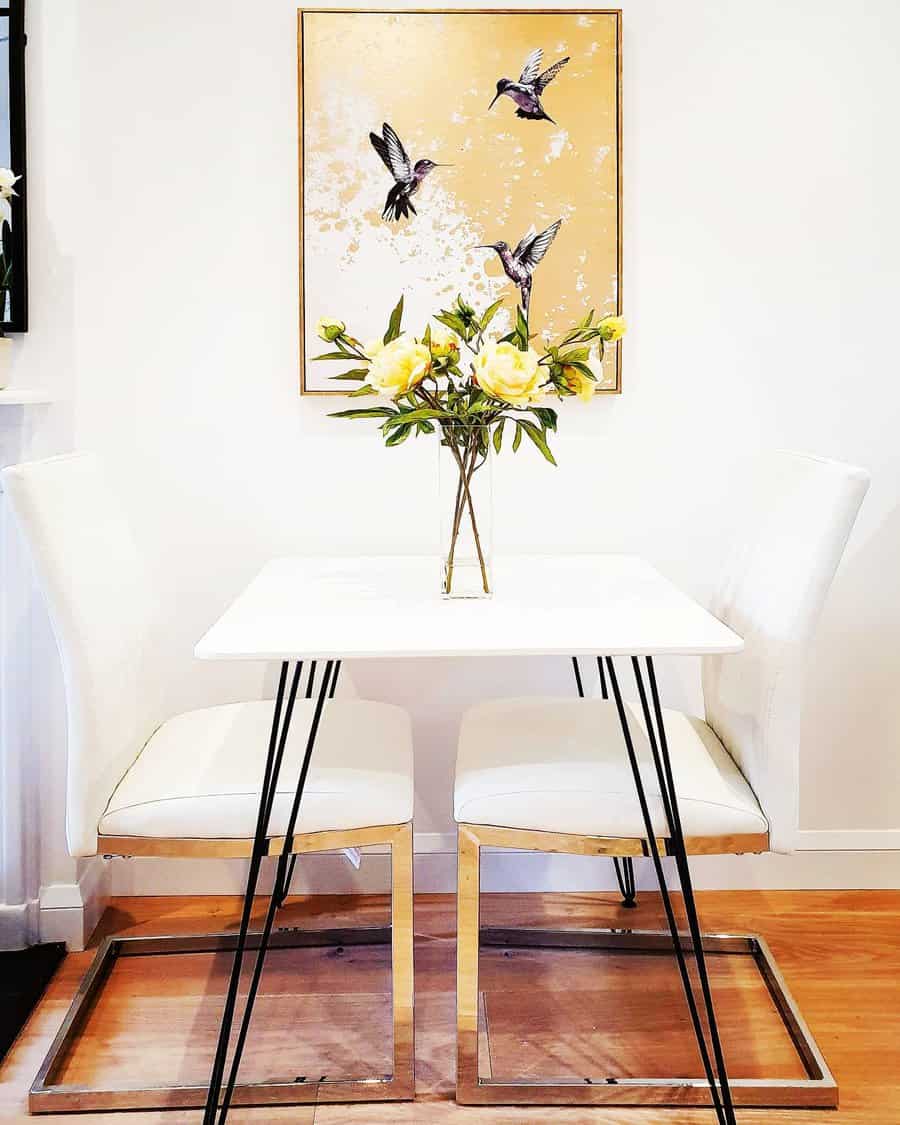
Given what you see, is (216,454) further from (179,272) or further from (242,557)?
(179,272)

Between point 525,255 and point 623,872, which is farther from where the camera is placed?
point 623,872

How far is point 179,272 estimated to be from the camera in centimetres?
241

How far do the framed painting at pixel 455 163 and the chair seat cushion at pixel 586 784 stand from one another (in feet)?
2.94

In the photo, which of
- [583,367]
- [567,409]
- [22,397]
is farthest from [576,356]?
[22,397]

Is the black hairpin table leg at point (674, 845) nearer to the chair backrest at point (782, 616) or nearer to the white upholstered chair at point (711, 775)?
the white upholstered chair at point (711, 775)

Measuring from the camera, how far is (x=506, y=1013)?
6.80 ft

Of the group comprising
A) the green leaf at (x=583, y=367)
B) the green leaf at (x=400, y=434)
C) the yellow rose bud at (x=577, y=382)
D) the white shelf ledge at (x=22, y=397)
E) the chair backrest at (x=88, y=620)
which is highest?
the green leaf at (x=583, y=367)

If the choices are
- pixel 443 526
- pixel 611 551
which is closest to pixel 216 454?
pixel 443 526

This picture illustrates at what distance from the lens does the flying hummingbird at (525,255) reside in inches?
94.4

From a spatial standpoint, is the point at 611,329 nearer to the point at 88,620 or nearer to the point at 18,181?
the point at 88,620

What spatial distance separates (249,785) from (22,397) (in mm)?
882

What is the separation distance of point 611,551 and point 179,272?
1.11 meters

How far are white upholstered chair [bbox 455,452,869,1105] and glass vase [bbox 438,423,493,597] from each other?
0.94 feet

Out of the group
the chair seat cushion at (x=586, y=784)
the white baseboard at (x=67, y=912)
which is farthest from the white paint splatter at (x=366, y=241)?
the white baseboard at (x=67, y=912)
